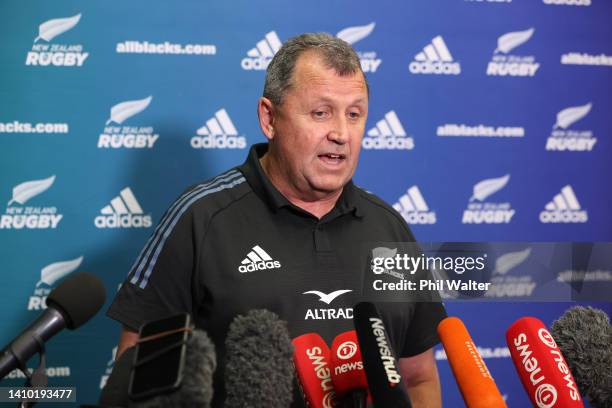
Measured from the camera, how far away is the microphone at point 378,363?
753mm

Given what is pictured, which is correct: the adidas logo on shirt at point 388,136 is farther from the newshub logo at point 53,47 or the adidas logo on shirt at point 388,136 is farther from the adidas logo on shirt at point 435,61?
the newshub logo at point 53,47

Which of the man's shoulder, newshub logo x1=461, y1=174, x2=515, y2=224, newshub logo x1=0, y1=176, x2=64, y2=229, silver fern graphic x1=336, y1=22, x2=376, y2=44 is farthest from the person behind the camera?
newshub logo x1=461, y1=174, x2=515, y2=224

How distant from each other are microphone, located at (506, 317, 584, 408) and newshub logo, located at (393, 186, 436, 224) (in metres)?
1.68

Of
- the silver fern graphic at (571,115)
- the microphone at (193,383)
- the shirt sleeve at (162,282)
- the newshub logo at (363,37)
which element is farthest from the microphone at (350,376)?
the silver fern graphic at (571,115)

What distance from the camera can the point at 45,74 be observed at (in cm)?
228

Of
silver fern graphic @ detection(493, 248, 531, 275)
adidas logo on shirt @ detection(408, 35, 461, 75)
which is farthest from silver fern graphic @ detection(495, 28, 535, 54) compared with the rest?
A: silver fern graphic @ detection(493, 248, 531, 275)

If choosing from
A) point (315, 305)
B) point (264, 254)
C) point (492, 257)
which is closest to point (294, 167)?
point (264, 254)

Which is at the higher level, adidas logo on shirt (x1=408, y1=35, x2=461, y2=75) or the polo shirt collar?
adidas logo on shirt (x1=408, y1=35, x2=461, y2=75)

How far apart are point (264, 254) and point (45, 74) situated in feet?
3.97

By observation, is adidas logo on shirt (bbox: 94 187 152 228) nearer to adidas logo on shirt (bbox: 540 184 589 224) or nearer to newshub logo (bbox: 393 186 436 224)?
newshub logo (bbox: 393 186 436 224)

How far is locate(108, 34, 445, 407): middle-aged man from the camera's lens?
145cm

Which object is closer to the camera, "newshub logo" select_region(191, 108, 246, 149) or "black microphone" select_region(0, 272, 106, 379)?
"black microphone" select_region(0, 272, 106, 379)

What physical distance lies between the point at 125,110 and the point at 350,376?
1.69m

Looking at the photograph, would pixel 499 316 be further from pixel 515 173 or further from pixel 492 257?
pixel 492 257
